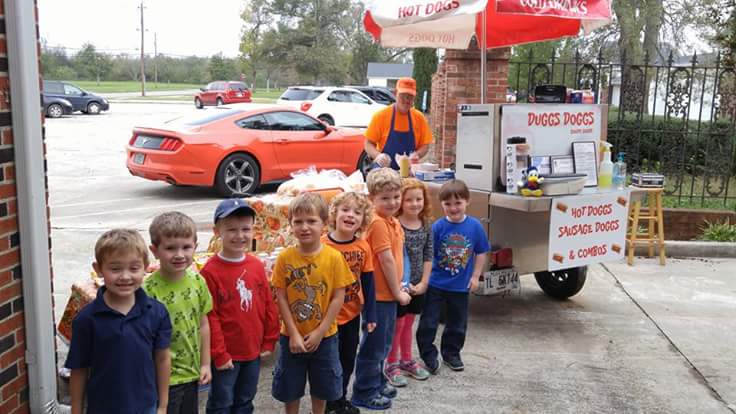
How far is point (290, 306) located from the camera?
3.29 metres

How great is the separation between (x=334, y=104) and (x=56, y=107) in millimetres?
14737

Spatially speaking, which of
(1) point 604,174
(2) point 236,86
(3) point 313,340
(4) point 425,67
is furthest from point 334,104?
(2) point 236,86

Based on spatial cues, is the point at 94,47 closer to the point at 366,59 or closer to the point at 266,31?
the point at 266,31

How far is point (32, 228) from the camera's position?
3.14 meters

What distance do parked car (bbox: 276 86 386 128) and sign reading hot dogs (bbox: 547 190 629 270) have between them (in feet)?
54.0

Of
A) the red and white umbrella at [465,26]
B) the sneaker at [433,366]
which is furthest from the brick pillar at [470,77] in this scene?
the sneaker at [433,366]

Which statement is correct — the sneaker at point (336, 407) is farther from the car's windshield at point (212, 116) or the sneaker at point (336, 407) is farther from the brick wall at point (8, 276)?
the car's windshield at point (212, 116)

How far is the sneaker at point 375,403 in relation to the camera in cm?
382

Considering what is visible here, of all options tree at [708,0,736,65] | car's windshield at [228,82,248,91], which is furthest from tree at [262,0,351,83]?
tree at [708,0,736,65]

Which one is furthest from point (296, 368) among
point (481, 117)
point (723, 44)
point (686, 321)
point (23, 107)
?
point (723, 44)

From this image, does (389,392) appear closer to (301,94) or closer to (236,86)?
(301,94)

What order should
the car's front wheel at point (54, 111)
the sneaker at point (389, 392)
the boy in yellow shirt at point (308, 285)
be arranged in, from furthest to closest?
the car's front wheel at point (54, 111)
the sneaker at point (389, 392)
the boy in yellow shirt at point (308, 285)

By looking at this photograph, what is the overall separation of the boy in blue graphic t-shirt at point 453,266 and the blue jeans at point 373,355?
59cm

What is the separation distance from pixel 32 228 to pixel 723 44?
867 centimetres
